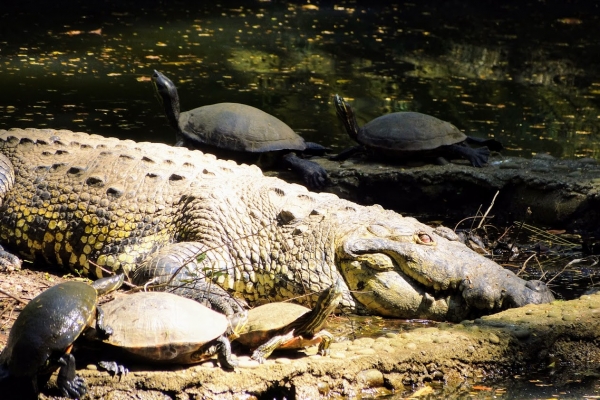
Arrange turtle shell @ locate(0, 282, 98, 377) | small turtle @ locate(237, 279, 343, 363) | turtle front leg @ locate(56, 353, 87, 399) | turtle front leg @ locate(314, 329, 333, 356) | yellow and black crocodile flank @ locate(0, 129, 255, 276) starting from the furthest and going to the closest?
1. yellow and black crocodile flank @ locate(0, 129, 255, 276)
2. turtle front leg @ locate(314, 329, 333, 356)
3. small turtle @ locate(237, 279, 343, 363)
4. turtle front leg @ locate(56, 353, 87, 399)
5. turtle shell @ locate(0, 282, 98, 377)

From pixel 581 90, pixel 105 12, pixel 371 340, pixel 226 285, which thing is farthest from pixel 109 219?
pixel 105 12

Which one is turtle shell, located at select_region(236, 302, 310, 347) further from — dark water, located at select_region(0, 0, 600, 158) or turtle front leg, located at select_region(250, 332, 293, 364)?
dark water, located at select_region(0, 0, 600, 158)

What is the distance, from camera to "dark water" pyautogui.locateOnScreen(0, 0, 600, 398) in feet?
34.3

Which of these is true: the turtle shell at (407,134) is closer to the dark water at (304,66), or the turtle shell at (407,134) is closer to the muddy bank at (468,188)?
the muddy bank at (468,188)

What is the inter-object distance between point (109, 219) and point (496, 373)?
108 inches

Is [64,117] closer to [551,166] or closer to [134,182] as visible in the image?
[134,182]

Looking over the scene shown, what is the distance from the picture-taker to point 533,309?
505cm

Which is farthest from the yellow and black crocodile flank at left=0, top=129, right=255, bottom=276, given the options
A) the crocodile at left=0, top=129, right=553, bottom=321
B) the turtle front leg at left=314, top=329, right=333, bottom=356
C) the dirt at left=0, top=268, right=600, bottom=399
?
the turtle front leg at left=314, top=329, right=333, bottom=356

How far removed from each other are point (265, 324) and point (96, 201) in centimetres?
215

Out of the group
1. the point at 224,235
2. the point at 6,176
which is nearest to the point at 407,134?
the point at 224,235

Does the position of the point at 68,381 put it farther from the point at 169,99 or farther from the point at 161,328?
the point at 169,99

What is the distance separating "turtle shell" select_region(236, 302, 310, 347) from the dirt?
0.35 ft

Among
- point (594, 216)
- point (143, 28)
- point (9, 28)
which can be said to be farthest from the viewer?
point (143, 28)

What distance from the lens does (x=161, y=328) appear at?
3.88m
